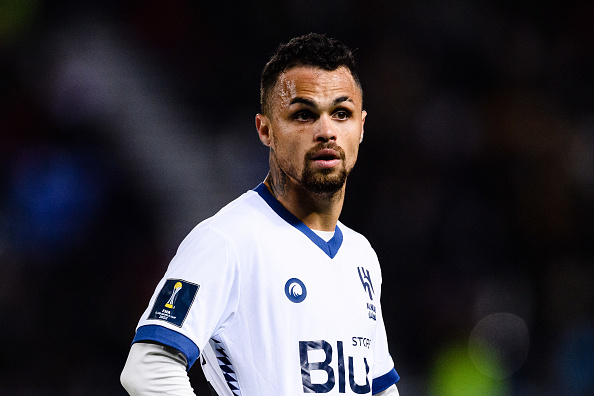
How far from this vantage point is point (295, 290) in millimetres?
2580

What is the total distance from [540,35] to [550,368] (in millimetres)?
3595

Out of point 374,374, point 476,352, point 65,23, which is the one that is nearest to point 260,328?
point 374,374

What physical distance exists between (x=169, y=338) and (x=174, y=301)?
0.12 m

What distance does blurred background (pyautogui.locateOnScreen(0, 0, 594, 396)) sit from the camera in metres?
6.33

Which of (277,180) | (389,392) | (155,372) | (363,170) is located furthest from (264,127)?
(363,170)

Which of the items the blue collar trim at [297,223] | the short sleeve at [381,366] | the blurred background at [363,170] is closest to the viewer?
the blue collar trim at [297,223]

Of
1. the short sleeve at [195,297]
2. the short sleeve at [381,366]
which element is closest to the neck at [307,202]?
the short sleeve at [195,297]

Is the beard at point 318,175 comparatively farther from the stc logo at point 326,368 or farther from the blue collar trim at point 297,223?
the stc logo at point 326,368

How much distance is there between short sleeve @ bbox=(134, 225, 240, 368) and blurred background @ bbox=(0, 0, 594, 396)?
376 centimetres

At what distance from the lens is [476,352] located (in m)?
6.86

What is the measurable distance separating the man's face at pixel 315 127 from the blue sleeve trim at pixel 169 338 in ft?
2.49

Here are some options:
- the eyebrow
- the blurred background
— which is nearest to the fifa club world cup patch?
the eyebrow

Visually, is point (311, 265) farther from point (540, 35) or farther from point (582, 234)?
point (540, 35)

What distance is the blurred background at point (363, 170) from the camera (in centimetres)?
633
